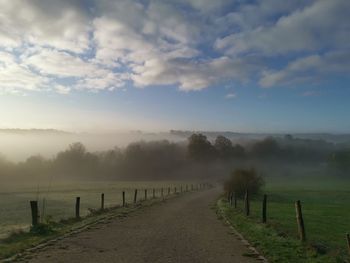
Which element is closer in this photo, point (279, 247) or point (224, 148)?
point (279, 247)

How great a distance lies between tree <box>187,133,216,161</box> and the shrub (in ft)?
256

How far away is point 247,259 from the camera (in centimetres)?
1255

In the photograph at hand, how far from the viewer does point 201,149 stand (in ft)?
493

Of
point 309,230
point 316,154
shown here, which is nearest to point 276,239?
point 309,230

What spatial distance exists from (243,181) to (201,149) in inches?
3323

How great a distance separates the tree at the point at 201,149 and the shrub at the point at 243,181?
78.1 meters

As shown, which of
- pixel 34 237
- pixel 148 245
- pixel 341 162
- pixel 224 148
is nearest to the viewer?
pixel 148 245

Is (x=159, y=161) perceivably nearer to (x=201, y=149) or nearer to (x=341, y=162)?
(x=201, y=149)

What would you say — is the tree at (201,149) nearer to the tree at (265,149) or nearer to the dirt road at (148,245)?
the tree at (265,149)

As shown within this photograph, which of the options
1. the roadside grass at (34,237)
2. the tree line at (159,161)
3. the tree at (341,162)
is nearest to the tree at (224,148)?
the tree line at (159,161)

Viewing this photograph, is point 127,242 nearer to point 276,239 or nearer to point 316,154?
point 276,239

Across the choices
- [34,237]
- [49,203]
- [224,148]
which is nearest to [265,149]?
[224,148]

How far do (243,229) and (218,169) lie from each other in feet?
426

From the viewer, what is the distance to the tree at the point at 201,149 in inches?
5910
